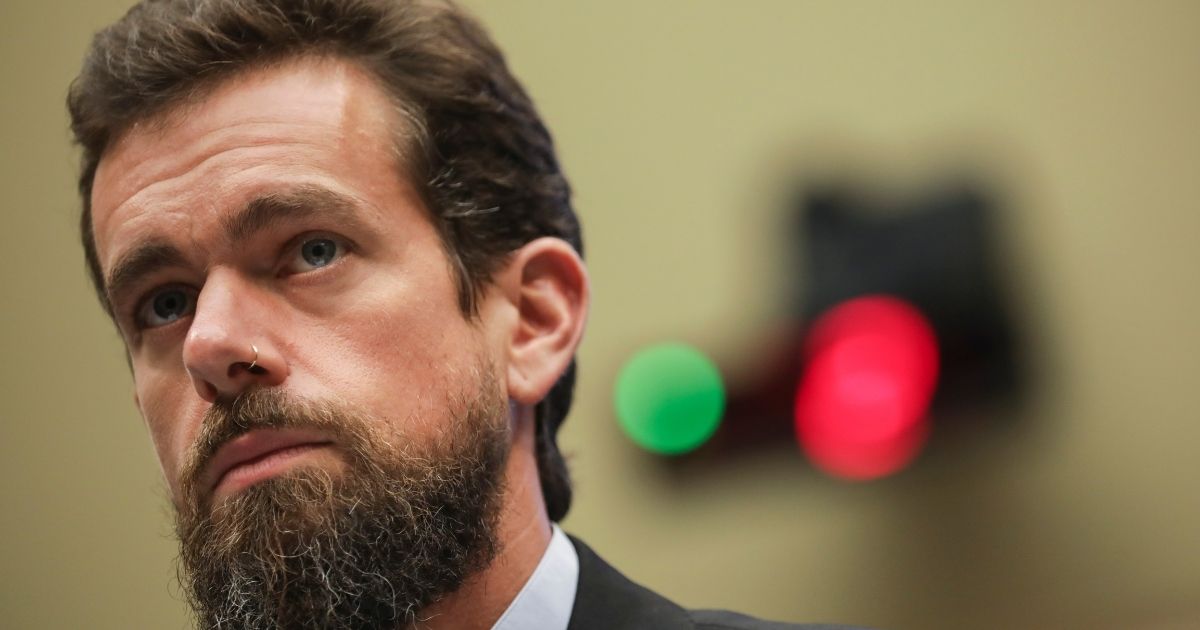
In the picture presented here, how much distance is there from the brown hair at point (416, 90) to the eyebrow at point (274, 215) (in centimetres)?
17

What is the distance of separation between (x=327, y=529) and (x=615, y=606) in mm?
478

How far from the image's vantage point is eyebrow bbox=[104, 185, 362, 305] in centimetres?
186

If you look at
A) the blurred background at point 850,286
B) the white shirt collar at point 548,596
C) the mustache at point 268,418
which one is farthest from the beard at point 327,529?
the blurred background at point 850,286

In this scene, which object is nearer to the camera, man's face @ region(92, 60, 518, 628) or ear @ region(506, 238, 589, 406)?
man's face @ region(92, 60, 518, 628)

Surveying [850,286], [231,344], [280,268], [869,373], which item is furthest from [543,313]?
[850,286]

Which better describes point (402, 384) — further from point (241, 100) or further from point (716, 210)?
point (716, 210)

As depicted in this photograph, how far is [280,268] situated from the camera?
1878mm

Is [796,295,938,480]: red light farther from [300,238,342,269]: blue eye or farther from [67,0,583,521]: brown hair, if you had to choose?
[300,238,342,269]: blue eye

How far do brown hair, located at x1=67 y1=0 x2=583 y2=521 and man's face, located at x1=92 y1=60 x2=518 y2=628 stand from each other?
42 mm

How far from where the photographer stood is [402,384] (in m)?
1.83

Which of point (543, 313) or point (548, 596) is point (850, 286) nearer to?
point (543, 313)

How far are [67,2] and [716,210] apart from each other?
99.6 inches

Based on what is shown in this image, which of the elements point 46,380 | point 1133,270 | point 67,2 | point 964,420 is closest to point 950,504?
point 964,420

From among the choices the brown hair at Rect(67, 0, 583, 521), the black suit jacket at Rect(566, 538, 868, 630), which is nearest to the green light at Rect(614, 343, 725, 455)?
the brown hair at Rect(67, 0, 583, 521)
